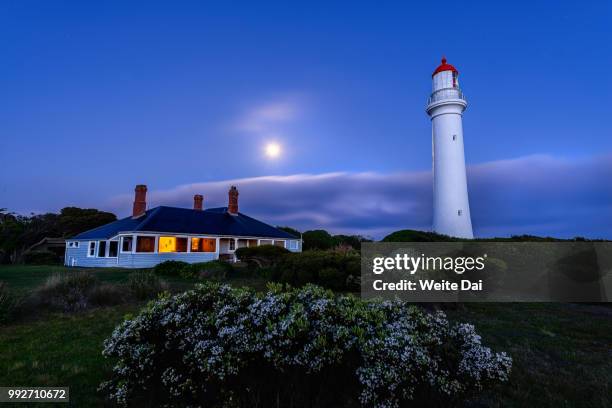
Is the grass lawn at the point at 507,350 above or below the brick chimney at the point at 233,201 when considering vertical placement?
below

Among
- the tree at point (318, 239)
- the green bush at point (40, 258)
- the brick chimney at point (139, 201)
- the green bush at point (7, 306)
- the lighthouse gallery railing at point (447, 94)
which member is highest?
the lighthouse gallery railing at point (447, 94)

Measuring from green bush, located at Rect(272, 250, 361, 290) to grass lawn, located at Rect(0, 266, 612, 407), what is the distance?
300cm

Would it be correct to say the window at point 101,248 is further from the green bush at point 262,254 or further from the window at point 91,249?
the green bush at point 262,254

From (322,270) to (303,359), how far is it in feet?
24.9

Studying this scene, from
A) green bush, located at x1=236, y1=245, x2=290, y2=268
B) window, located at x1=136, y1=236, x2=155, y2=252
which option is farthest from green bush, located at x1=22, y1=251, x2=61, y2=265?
green bush, located at x1=236, y1=245, x2=290, y2=268

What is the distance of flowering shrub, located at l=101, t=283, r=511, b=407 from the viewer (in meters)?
2.96

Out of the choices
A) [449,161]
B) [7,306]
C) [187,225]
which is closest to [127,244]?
[187,225]

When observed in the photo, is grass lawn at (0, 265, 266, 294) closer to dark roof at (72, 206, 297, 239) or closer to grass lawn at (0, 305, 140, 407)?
grass lawn at (0, 305, 140, 407)

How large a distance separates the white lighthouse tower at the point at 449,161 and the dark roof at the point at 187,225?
15.1 meters

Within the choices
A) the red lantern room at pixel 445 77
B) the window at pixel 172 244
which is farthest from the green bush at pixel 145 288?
the red lantern room at pixel 445 77

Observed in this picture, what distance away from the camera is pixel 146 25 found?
38.5 feet

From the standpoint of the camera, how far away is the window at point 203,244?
26984mm

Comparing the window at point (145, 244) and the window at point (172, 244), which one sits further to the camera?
the window at point (172, 244)

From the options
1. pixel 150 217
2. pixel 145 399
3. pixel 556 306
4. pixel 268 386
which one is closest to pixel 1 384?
pixel 145 399
